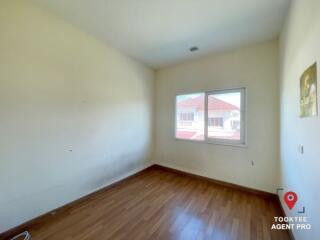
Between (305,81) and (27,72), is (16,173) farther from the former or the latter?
(305,81)

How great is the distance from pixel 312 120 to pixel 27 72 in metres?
3.01

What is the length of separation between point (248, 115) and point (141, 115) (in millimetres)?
2372

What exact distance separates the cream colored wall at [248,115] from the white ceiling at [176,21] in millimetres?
330

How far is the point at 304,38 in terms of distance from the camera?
130 cm

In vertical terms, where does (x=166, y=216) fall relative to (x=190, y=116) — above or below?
below

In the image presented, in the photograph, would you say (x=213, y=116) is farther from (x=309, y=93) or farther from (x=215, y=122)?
(x=309, y=93)

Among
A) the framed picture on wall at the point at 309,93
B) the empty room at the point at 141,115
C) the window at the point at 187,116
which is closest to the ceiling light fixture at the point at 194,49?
the empty room at the point at 141,115

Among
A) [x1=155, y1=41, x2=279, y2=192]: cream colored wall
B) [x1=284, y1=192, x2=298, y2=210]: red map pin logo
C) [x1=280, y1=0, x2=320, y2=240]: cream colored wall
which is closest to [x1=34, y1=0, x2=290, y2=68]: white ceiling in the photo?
[x1=155, y1=41, x2=279, y2=192]: cream colored wall

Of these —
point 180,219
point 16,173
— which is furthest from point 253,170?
point 16,173

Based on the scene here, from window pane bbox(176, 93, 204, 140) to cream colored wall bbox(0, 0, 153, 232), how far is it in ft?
4.95

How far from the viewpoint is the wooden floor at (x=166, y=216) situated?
→ 1685mm

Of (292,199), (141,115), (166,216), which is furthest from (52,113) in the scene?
(292,199)

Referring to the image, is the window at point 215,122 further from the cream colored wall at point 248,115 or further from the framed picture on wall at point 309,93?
the framed picture on wall at point 309,93

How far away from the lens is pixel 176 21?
82.7 inches
